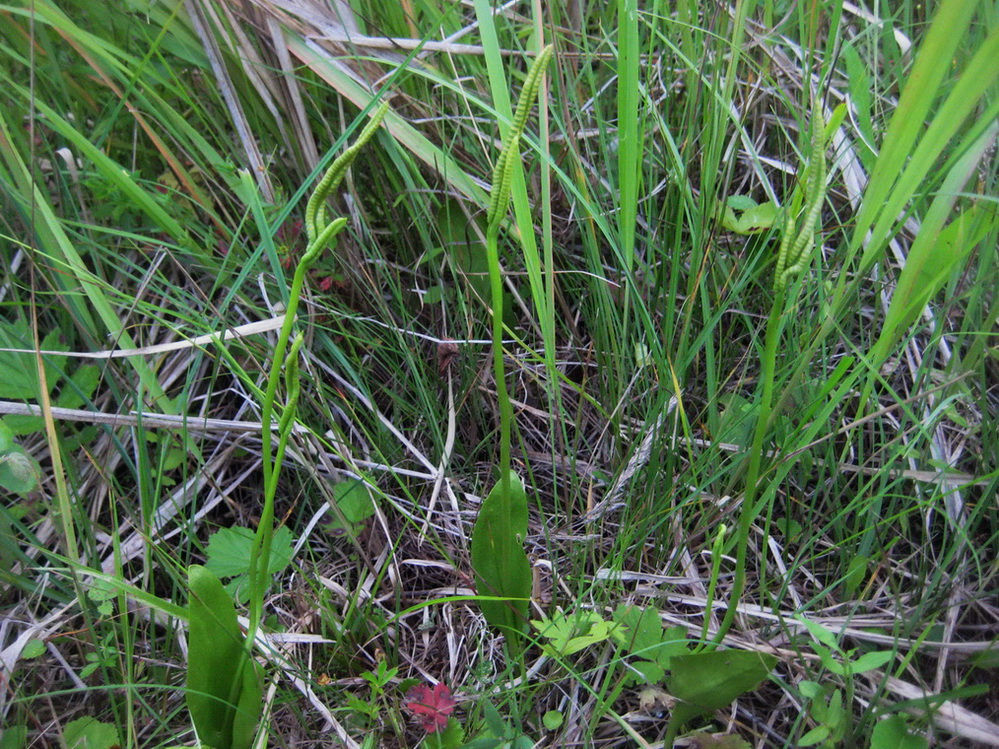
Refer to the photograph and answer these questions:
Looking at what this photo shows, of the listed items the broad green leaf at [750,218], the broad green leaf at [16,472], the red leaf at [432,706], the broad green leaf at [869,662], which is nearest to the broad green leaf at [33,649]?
the broad green leaf at [16,472]

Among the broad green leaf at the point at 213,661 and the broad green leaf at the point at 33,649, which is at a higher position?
the broad green leaf at the point at 213,661

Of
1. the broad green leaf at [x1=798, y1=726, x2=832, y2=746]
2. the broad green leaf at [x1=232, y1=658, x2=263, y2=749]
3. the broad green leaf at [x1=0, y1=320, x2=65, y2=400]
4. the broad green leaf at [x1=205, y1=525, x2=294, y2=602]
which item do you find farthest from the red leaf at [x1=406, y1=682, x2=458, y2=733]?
the broad green leaf at [x1=0, y1=320, x2=65, y2=400]

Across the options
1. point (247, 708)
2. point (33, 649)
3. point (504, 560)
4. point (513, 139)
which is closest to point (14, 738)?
point (33, 649)

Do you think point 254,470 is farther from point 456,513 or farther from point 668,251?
point 668,251

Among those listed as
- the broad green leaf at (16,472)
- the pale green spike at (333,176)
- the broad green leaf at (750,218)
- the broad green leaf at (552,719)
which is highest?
the pale green spike at (333,176)

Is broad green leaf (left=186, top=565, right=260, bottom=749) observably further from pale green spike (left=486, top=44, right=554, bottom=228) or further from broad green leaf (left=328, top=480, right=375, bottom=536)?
pale green spike (left=486, top=44, right=554, bottom=228)

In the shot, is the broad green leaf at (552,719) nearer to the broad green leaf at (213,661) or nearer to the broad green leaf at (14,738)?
the broad green leaf at (213,661)

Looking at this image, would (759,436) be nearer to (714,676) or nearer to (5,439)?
(714,676)

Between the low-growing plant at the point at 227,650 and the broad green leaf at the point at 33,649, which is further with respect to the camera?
the broad green leaf at the point at 33,649
